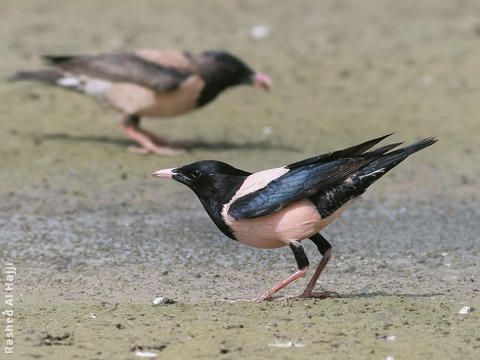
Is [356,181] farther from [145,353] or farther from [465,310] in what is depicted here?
[145,353]

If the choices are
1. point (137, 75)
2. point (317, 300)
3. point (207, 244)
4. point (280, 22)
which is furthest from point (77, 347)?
point (280, 22)

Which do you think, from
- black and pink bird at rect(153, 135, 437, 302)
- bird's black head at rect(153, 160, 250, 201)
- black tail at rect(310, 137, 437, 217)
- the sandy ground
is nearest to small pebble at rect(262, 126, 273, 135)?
the sandy ground

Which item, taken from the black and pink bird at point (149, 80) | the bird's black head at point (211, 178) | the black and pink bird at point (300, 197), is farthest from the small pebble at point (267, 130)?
the black and pink bird at point (300, 197)

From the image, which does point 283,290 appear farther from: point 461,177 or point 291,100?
point 291,100

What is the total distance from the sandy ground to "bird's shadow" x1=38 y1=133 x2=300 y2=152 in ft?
0.11

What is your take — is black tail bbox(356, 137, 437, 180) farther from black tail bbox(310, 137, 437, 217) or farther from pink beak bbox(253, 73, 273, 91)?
pink beak bbox(253, 73, 273, 91)

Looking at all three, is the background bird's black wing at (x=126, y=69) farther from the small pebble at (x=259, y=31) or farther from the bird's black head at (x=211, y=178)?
the bird's black head at (x=211, y=178)

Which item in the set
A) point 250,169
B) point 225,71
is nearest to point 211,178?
point 250,169

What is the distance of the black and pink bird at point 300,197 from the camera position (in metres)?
5.13

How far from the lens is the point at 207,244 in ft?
22.1

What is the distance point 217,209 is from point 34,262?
1.56 meters

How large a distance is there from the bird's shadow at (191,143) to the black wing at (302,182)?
14.0 ft

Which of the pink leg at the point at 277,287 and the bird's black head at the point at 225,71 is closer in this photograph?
the pink leg at the point at 277,287

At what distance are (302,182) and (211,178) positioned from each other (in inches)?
20.5
